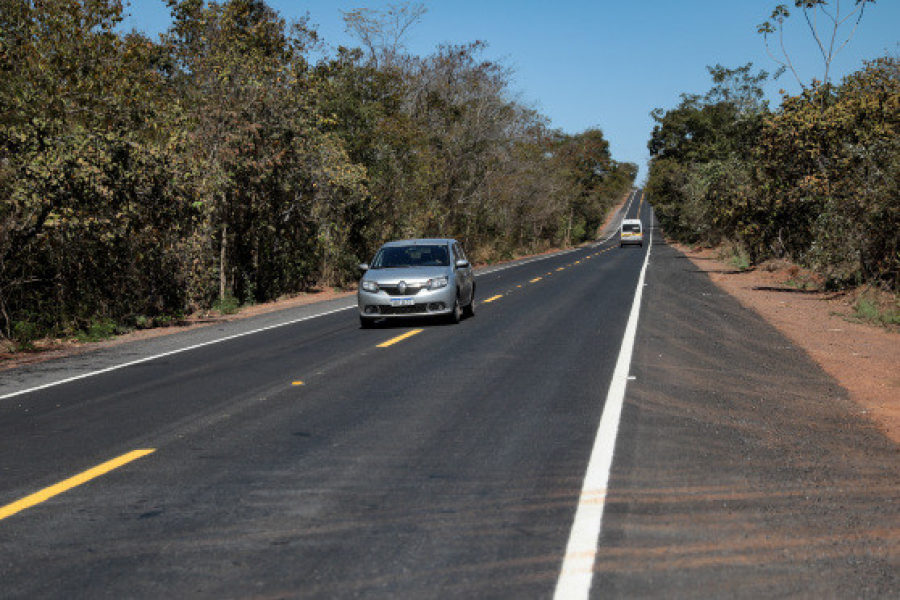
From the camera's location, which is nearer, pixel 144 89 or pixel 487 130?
pixel 144 89

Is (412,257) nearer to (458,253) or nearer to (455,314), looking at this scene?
(458,253)

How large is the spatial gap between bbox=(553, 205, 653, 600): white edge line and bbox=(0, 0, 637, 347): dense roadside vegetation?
12004 millimetres

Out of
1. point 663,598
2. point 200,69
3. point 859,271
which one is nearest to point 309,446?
point 663,598

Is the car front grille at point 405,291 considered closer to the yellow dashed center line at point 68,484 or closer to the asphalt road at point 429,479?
the asphalt road at point 429,479

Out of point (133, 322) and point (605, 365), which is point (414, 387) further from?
point (133, 322)

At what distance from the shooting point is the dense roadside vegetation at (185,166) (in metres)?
16.2

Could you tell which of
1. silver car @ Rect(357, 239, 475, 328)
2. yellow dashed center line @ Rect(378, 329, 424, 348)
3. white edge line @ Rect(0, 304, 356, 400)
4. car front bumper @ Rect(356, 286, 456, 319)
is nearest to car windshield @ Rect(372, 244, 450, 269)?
silver car @ Rect(357, 239, 475, 328)

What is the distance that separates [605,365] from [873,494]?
5.28m

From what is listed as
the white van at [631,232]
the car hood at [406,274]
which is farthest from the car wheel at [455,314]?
the white van at [631,232]

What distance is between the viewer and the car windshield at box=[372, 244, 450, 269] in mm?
16297

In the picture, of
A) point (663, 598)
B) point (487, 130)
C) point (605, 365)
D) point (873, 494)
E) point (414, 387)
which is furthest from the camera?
point (487, 130)

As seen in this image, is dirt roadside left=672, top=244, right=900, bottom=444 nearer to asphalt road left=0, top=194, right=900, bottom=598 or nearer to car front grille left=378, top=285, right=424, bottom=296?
asphalt road left=0, top=194, right=900, bottom=598

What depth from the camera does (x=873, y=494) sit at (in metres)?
5.20

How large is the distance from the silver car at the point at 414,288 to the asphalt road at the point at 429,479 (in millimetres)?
3937
